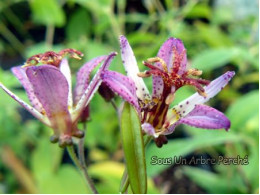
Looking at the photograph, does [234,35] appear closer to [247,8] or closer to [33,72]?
[247,8]

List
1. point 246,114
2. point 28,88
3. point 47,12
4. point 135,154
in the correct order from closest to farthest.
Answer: point 135,154, point 28,88, point 246,114, point 47,12

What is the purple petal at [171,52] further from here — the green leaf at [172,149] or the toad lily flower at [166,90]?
the green leaf at [172,149]

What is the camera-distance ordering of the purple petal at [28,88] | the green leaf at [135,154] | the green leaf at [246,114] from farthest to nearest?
the green leaf at [246,114]
the purple petal at [28,88]
the green leaf at [135,154]

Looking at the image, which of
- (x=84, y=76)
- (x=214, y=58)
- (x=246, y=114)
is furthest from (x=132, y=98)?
(x=214, y=58)

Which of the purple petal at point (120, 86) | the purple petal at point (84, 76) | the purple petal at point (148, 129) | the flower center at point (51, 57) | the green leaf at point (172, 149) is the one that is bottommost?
the green leaf at point (172, 149)

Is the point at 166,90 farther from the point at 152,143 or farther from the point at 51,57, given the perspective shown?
the point at 152,143

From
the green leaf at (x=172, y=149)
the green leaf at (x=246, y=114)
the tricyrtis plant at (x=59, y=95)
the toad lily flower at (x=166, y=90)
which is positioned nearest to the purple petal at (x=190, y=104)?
the toad lily flower at (x=166, y=90)

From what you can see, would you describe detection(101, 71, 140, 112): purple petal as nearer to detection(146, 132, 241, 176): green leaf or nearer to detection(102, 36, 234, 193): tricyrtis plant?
detection(102, 36, 234, 193): tricyrtis plant

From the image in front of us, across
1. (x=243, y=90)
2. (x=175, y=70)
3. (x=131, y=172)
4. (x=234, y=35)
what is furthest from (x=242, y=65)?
(x=131, y=172)
